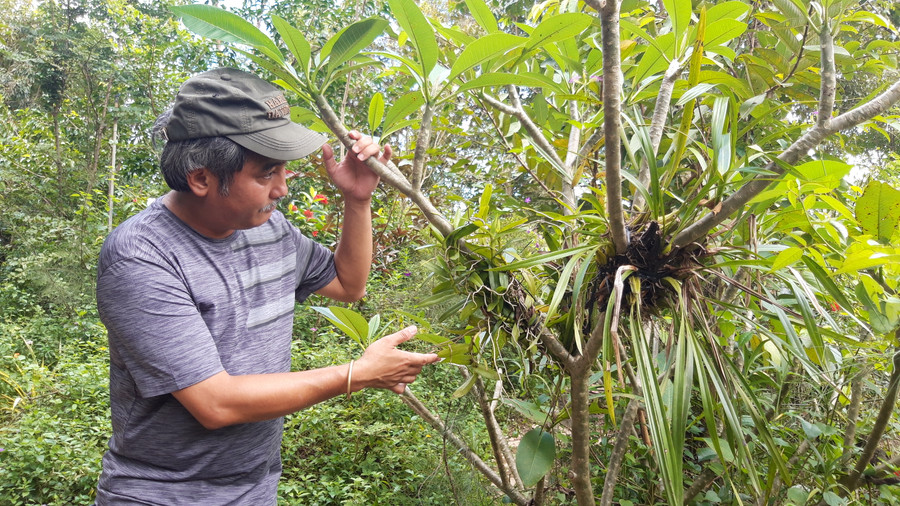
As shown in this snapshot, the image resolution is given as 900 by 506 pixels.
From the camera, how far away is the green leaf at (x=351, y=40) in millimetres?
920

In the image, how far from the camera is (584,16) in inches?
34.6

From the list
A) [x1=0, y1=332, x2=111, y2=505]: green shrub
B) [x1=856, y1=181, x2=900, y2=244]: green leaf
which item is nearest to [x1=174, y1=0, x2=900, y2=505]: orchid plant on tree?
[x1=856, y1=181, x2=900, y2=244]: green leaf

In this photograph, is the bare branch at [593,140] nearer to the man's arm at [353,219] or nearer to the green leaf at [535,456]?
the man's arm at [353,219]

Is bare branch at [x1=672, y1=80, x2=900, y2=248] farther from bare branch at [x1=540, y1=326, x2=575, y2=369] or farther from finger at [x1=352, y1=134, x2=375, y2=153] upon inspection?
finger at [x1=352, y1=134, x2=375, y2=153]

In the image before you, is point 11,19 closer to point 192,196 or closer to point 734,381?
point 192,196

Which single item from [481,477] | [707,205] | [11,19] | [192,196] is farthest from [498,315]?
[11,19]

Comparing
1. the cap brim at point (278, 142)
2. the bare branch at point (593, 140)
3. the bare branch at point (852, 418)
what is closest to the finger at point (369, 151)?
the cap brim at point (278, 142)

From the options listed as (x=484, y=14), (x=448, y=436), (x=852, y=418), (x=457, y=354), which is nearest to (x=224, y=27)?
(x=484, y=14)

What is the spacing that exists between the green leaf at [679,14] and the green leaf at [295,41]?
61cm

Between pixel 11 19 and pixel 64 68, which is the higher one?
pixel 11 19

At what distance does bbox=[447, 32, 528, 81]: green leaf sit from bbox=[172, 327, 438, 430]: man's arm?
48 centimetres

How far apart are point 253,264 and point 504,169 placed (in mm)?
2271

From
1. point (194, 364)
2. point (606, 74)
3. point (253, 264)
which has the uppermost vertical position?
point (606, 74)

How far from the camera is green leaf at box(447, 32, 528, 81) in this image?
889 mm
